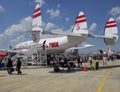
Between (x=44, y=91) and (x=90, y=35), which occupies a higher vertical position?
(x=90, y=35)

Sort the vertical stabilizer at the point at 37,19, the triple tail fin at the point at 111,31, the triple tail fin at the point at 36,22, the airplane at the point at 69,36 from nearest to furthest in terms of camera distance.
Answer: the airplane at the point at 69,36 → the triple tail fin at the point at 36,22 → the vertical stabilizer at the point at 37,19 → the triple tail fin at the point at 111,31

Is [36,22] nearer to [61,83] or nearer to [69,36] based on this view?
[69,36]

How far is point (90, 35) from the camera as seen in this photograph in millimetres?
31672

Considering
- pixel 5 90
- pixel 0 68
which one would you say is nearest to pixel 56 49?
pixel 0 68

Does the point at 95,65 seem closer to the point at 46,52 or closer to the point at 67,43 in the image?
the point at 67,43

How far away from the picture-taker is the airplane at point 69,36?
3138 centimetres

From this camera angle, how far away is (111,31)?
3544 centimetres

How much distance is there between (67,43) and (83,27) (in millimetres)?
4214

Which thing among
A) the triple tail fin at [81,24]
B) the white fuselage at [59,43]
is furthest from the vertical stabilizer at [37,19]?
the triple tail fin at [81,24]

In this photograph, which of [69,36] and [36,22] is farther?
Result: [36,22]

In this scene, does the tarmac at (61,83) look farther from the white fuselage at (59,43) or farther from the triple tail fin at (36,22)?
the white fuselage at (59,43)

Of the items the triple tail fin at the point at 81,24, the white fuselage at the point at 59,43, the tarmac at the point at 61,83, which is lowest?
the tarmac at the point at 61,83

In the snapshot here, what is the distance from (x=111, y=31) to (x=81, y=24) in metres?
5.63

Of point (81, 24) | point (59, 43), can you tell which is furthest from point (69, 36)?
point (59, 43)
